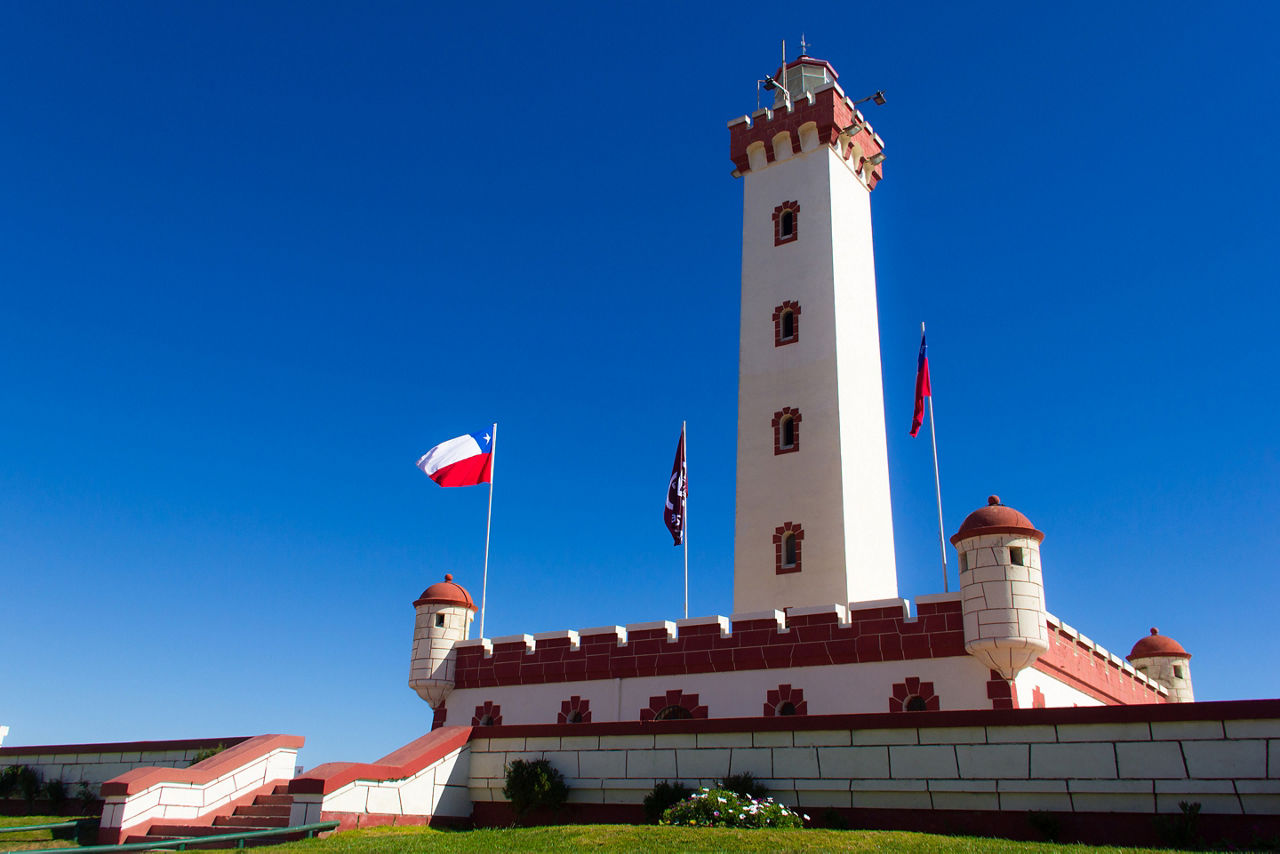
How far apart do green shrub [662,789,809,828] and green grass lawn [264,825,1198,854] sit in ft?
1.61

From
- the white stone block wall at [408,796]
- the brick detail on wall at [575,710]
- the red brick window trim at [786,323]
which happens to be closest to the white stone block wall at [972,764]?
the white stone block wall at [408,796]

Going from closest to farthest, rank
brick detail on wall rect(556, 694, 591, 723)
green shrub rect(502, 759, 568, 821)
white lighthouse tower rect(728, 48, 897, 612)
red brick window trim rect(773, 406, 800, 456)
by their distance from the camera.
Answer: green shrub rect(502, 759, 568, 821)
brick detail on wall rect(556, 694, 591, 723)
white lighthouse tower rect(728, 48, 897, 612)
red brick window trim rect(773, 406, 800, 456)

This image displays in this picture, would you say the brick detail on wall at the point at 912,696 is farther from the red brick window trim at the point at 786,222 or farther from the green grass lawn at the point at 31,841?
the green grass lawn at the point at 31,841

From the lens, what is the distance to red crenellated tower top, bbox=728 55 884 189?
32.1m

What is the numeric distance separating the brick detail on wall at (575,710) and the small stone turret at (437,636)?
12.4ft

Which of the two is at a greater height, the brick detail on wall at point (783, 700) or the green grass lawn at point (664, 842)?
the brick detail on wall at point (783, 700)

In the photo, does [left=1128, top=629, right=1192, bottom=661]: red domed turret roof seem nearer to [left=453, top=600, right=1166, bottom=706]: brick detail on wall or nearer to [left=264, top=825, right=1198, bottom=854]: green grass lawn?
[left=453, top=600, right=1166, bottom=706]: brick detail on wall

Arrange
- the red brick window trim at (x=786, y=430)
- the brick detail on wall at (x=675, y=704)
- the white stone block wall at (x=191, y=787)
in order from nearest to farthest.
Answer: the white stone block wall at (x=191, y=787), the brick detail on wall at (x=675, y=704), the red brick window trim at (x=786, y=430)

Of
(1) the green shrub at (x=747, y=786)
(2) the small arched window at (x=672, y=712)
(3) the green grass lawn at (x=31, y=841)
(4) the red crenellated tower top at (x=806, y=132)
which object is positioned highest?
(4) the red crenellated tower top at (x=806, y=132)

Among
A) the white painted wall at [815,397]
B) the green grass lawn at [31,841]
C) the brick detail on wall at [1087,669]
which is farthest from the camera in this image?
the white painted wall at [815,397]

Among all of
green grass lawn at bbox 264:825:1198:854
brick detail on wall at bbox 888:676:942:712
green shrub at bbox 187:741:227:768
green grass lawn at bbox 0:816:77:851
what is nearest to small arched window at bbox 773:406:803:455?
brick detail on wall at bbox 888:676:942:712

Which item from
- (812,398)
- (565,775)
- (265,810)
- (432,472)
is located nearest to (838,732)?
(565,775)

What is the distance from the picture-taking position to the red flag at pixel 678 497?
29.5 metres

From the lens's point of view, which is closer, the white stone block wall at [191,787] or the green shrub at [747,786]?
the green shrub at [747,786]
